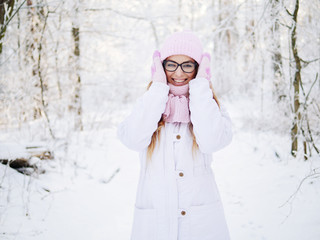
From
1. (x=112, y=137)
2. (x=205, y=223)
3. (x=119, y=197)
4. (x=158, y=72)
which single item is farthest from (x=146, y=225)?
(x=112, y=137)

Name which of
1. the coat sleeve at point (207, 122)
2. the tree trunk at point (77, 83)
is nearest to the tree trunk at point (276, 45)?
the coat sleeve at point (207, 122)

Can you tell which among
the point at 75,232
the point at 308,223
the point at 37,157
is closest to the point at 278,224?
the point at 308,223

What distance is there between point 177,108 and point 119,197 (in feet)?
7.81

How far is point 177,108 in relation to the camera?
4.69 ft

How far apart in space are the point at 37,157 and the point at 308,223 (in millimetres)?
3491

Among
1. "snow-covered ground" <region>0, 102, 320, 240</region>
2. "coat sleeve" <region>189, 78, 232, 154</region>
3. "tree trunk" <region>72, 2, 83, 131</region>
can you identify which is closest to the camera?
"coat sleeve" <region>189, 78, 232, 154</region>

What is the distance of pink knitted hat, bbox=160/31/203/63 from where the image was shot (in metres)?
1.49

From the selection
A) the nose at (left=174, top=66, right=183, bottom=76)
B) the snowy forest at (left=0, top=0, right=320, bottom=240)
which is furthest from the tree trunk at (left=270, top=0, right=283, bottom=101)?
the nose at (left=174, top=66, right=183, bottom=76)

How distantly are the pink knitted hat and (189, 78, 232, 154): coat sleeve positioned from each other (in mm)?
262

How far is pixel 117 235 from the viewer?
252cm

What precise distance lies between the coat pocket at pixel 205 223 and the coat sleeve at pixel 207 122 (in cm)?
34

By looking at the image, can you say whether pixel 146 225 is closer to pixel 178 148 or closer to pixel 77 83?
pixel 178 148

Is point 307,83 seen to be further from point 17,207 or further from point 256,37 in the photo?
point 17,207

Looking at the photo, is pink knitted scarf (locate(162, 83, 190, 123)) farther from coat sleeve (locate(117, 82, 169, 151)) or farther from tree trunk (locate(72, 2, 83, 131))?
tree trunk (locate(72, 2, 83, 131))
